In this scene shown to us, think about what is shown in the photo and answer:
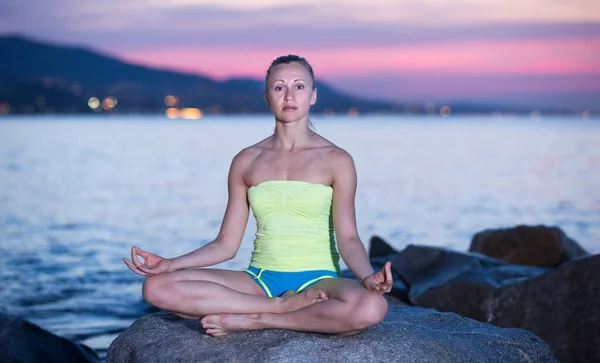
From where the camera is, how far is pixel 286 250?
6.20 m

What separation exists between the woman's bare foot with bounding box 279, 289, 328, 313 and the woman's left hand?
0.39 metres

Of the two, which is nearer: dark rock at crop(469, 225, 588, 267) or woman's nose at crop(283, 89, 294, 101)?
woman's nose at crop(283, 89, 294, 101)

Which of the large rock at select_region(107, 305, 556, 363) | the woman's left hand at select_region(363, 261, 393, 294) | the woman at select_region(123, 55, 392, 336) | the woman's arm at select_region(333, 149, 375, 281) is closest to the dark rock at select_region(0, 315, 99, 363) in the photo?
the large rock at select_region(107, 305, 556, 363)

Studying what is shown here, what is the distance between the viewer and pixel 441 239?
20562 millimetres

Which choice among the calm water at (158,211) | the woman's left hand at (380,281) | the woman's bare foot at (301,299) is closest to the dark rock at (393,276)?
the calm water at (158,211)

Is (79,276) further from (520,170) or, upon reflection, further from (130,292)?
(520,170)

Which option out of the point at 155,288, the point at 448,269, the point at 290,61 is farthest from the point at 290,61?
the point at 448,269

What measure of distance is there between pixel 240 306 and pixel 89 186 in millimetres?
26527

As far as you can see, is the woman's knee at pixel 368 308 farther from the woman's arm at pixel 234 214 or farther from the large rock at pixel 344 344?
the woman's arm at pixel 234 214

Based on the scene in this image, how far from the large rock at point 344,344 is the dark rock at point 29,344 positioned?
175cm

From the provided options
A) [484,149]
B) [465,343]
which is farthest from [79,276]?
[484,149]

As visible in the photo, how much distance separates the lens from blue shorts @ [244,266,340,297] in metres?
6.14

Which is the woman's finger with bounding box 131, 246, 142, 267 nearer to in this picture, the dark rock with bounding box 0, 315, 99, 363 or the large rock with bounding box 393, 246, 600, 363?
the dark rock with bounding box 0, 315, 99, 363

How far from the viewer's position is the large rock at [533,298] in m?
8.54
